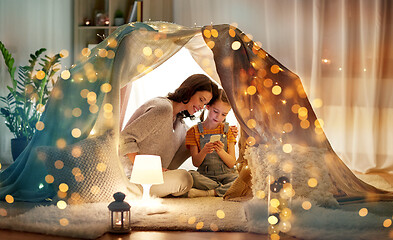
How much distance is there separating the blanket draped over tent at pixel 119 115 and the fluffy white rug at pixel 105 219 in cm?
28

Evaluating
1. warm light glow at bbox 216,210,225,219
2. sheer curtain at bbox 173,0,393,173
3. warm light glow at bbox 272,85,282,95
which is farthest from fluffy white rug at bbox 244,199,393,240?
sheer curtain at bbox 173,0,393,173

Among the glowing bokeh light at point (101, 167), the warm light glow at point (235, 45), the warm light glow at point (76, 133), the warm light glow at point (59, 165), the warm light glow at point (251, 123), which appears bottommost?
the glowing bokeh light at point (101, 167)

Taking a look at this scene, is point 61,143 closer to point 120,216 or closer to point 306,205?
point 120,216

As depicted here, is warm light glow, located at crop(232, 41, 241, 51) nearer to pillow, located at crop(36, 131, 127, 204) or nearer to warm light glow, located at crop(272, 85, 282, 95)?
warm light glow, located at crop(272, 85, 282, 95)

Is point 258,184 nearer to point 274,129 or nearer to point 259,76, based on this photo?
point 274,129

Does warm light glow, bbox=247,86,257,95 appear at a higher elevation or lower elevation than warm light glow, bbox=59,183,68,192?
higher

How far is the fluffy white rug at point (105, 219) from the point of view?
2322 millimetres

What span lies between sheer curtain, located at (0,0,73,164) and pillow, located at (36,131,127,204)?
6.52 feet

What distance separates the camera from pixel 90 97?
3.05m

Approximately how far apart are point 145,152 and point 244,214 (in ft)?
2.76

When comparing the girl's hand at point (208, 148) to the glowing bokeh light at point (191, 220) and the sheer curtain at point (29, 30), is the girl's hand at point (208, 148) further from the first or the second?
the sheer curtain at point (29, 30)

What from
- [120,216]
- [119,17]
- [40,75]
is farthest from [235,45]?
[119,17]

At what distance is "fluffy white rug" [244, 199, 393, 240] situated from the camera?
2.28 meters

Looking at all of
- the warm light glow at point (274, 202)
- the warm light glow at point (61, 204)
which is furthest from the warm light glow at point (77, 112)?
the warm light glow at point (274, 202)
